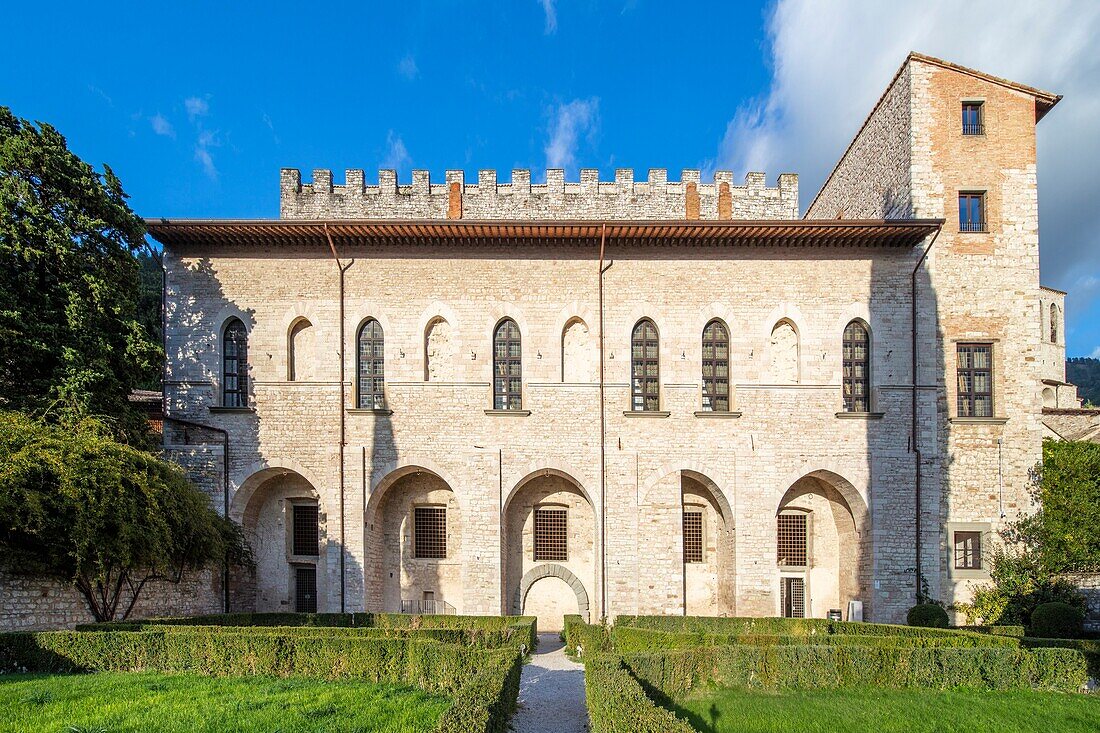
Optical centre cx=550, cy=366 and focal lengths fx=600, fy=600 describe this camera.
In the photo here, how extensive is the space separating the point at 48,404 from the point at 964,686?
1824 cm

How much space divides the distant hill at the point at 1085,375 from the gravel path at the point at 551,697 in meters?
80.1

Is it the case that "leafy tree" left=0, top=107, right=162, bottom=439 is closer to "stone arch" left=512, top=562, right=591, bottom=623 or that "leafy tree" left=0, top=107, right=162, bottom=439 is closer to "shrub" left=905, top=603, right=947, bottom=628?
"stone arch" left=512, top=562, right=591, bottom=623

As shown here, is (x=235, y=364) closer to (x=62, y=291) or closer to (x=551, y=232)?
(x=62, y=291)

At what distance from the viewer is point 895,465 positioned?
1612cm

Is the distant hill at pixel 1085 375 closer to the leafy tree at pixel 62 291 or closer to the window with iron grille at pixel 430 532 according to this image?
the window with iron grille at pixel 430 532

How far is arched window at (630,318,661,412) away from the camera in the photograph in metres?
16.8

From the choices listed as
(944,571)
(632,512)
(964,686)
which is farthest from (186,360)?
(944,571)

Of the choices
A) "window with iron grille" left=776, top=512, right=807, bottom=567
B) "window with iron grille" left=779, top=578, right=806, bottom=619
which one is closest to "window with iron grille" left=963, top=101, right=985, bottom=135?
"window with iron grille" left=776, top=512, right=807, bottom=567

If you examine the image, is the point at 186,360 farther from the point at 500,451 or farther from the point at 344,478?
the point at 500,451

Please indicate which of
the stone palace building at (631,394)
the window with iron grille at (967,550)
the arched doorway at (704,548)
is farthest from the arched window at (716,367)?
the window with iron grille at (967,550)

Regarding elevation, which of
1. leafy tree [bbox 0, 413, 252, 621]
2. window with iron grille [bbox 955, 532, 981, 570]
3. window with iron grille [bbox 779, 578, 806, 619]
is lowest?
window with iron grille [bbox 779, 578, 806, 619]

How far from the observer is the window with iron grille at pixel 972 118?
56.1ft

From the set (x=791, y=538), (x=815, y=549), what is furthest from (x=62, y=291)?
(x=815, y=549)

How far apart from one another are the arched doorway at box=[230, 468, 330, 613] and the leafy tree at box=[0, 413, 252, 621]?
11.7 ft
